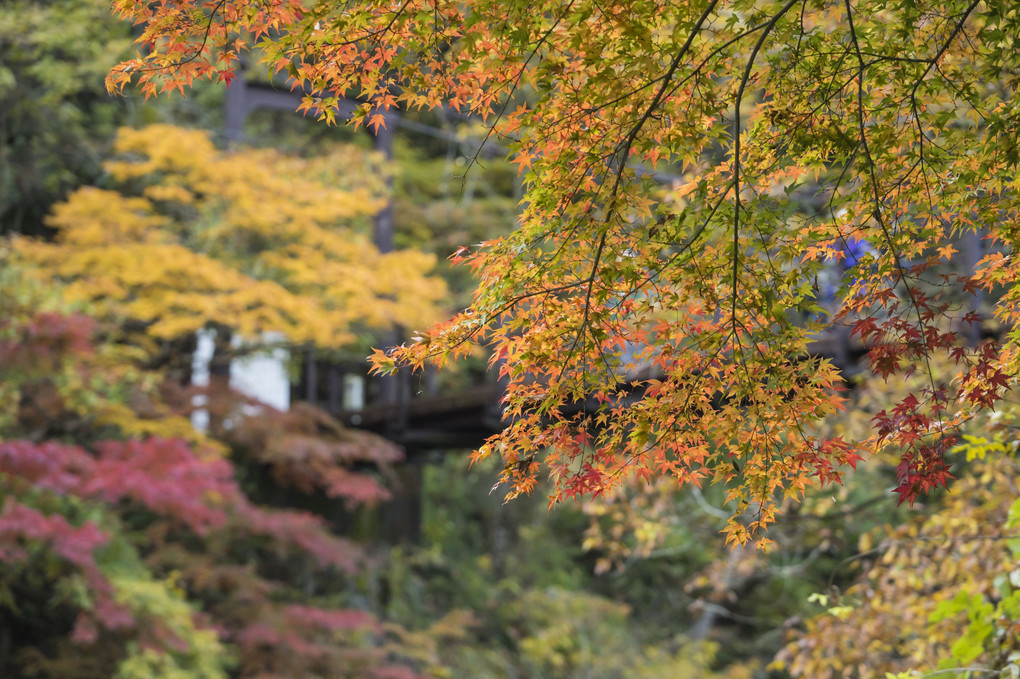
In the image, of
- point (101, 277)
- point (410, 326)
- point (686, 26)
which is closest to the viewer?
point (686, 26)

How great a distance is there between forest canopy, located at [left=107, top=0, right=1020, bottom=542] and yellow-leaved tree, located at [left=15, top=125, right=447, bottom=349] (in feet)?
19.2

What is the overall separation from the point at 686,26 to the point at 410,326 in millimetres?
7504

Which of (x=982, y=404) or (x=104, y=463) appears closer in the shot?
(x=982, y=404)

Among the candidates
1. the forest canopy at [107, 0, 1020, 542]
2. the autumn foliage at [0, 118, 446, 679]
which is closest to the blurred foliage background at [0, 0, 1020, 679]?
the autumn foliage at [0, 118, 446, 679]

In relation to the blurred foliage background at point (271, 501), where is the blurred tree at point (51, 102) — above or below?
above

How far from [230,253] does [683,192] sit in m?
7.64

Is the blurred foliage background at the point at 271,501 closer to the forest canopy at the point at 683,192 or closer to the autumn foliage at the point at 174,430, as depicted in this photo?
the autumn foliage at the point at 174,430

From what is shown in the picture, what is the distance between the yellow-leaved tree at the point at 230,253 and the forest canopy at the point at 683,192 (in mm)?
5865

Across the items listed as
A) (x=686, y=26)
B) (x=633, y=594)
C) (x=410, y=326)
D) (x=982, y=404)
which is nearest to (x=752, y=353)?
(x=982, y=404)

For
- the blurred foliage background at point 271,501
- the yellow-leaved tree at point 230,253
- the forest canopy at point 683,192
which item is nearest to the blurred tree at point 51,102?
the blurred foliage background at point 271,501

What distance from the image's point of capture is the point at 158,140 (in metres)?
7.77

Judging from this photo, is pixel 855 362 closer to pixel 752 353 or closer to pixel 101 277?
pixel 752 353

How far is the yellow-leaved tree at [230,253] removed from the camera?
24.5 ft

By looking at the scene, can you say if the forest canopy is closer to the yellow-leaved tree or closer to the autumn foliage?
the autumn foliage
